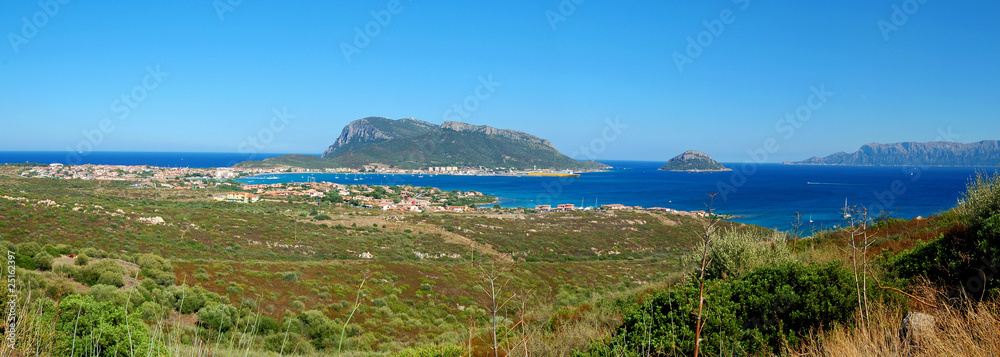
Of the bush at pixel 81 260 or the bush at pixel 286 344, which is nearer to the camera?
the bush at pixel 286 344

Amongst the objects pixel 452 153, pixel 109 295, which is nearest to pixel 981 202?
pixel 109 295

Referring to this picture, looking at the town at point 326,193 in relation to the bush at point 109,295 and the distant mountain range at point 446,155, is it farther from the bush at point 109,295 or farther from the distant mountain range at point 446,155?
the distant mountain range at point 446,155

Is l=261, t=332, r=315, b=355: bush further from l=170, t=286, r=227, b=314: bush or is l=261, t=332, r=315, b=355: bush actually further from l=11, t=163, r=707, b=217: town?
l=11, t=163, r=707, b=217: town

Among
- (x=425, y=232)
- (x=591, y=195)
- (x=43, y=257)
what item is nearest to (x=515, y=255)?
(x=425, y=232)

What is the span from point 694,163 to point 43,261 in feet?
617

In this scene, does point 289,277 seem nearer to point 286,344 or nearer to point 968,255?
point 286,344

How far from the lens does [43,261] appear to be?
Result: 10789 millimetres

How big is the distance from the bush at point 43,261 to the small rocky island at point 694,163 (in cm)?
18117

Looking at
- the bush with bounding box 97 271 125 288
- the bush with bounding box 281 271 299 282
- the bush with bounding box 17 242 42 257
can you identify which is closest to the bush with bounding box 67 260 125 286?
the bush with bounding box 97 271 125 288

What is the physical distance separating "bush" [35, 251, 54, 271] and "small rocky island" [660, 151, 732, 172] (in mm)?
181168

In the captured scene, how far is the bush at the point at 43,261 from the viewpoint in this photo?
10.7m

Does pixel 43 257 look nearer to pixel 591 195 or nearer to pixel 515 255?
pixel 515 255

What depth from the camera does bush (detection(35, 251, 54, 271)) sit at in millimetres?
10699

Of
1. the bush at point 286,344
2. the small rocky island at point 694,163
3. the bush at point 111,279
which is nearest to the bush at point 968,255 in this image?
the bush at point 286,344
